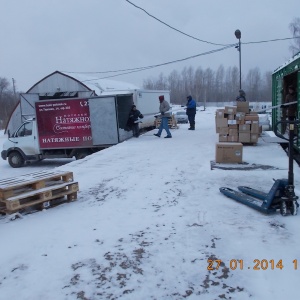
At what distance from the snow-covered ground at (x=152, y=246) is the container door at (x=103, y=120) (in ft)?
25.9

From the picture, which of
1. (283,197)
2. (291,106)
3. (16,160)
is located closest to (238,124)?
(291,106)

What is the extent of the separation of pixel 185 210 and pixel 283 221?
4.64ft

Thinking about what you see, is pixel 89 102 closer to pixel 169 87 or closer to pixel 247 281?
pixel 247 281

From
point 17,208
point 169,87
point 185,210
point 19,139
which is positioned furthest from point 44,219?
point 169,87

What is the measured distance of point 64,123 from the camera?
15.1 meters

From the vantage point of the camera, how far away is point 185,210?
5309 millimetres

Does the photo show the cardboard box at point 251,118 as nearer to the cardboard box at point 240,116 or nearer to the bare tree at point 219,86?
the cardboard box at point 240,116

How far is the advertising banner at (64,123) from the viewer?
14.9m

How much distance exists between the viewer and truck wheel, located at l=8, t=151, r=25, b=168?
16.0m

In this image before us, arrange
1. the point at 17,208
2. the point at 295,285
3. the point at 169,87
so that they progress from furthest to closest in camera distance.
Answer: the point at 169,87 < the point at 17,208 < the point at 295,285

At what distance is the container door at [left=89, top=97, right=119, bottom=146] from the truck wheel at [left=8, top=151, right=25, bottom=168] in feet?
12.5
